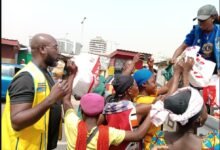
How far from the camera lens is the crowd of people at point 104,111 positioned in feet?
6.77

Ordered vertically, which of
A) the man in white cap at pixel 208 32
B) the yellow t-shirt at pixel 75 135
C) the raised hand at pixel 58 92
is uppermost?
the man in white cap at pixel 208 32

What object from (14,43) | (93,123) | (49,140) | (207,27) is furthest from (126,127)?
(14,43)

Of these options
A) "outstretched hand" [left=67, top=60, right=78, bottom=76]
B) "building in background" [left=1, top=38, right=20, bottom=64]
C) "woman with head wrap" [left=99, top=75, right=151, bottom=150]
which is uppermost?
"outstretched hand" [left=67, top=60, right=78, bottom=76]

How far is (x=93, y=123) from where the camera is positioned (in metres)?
2.59

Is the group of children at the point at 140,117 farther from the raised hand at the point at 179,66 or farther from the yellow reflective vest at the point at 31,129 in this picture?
the yellow reflective vest at the point at 31,129

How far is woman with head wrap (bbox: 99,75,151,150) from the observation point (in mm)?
2729

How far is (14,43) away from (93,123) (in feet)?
79.7

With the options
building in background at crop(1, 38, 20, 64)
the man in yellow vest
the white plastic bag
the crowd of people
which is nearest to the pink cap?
the crowd of people

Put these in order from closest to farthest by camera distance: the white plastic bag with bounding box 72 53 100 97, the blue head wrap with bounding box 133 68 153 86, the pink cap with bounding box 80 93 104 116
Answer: the pink cap with bounding box 80 93 104 116 → the white plastic bag with bounding box 72 53 100 97 → the blue head wrap with bounding box 133 68 153 86

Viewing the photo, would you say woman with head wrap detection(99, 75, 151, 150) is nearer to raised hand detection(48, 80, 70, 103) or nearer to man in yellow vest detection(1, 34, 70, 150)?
man in yellow vest detection(1, 34, 70, 150)

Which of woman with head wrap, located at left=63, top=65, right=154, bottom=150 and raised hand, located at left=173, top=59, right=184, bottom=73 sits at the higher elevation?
raised hand, located at left=173, top=59, right=184, bottom=73

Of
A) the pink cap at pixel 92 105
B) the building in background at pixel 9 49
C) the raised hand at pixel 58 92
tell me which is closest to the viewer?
the raised hand at pixel 58 92

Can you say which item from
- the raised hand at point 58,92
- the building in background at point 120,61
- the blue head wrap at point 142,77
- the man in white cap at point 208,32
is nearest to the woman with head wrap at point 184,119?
the raised hand at point 58,92

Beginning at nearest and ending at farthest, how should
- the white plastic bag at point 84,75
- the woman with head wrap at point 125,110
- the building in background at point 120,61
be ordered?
the woman with head wrap at point 125,110
the white plastic bag at point 84,75
the building in background at point 120,61
